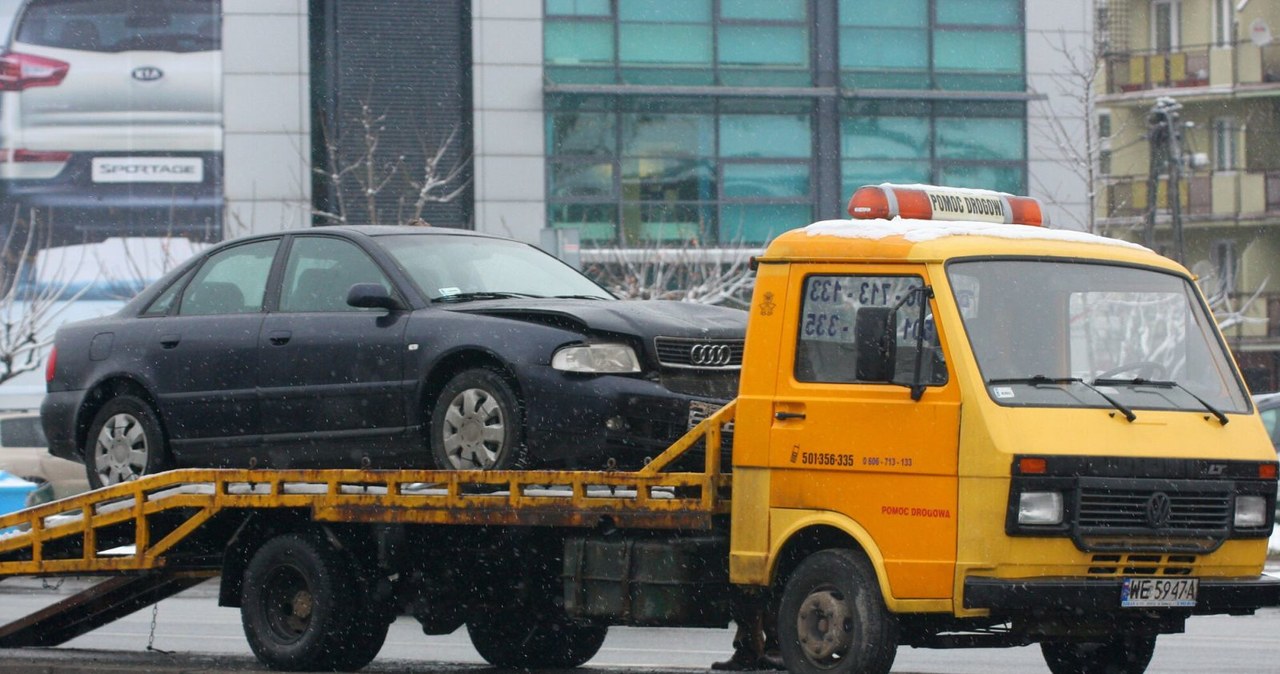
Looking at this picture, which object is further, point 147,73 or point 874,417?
point 147,73

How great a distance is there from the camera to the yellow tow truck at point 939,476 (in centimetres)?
762

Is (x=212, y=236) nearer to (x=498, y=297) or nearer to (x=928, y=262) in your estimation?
(x=498, y=297)

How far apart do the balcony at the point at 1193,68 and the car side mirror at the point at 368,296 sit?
3857 centimetres

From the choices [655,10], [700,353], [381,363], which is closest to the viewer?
[700,353]

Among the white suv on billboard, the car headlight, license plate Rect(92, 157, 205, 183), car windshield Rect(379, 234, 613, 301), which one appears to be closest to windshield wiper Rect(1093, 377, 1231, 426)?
the car headlight

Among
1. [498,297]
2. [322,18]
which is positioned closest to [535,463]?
[498,297]

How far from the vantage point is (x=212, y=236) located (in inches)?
1319

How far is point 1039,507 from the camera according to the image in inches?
297

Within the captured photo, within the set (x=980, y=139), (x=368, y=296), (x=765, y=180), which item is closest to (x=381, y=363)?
(x=368, y=296)

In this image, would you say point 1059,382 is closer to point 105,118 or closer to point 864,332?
point 864,332

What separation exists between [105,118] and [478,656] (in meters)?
22.7

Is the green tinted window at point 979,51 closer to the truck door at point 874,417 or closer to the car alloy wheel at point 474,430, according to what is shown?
the car alloy wheel at point 474,430

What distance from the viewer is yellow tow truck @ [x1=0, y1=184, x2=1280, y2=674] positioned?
25.0 feet

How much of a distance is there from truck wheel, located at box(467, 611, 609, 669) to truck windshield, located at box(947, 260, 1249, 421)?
3854 mm
